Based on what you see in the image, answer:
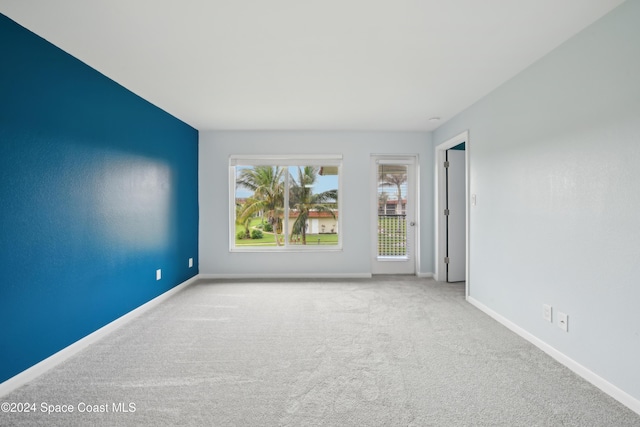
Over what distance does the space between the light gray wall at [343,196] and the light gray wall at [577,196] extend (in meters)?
1.87

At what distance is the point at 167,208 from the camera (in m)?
4.23

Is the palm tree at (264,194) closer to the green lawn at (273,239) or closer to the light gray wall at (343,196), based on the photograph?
the green lawn at (273,239)

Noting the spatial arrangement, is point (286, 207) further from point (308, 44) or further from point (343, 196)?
point (308, 44)

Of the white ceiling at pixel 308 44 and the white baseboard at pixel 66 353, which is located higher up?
the white ceiling at pixel 308 44

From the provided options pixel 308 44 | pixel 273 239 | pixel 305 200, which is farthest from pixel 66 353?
pixel 305 200

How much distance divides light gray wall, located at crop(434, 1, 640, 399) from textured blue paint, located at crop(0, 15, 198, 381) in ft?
12.7

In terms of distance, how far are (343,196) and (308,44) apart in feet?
10.0

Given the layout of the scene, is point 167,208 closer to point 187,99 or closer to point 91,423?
point 187,99

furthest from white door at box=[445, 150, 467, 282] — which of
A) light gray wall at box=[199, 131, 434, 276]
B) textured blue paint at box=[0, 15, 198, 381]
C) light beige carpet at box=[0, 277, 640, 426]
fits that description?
textured blue paint at box=[0, 15, 198, 381]

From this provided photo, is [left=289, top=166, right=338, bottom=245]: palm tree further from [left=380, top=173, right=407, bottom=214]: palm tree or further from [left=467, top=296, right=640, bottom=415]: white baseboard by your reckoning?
[left=467, top=296, right=640, bottom=415]: white baseboard

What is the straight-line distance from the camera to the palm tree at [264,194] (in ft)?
17.7

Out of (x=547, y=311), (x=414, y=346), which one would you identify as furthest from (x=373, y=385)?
(x=547, y=311)

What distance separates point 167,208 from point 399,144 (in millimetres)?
3637

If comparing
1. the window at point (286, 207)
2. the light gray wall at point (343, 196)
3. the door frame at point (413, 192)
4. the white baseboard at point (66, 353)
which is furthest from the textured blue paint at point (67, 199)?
the door frame at point (413, 192)
